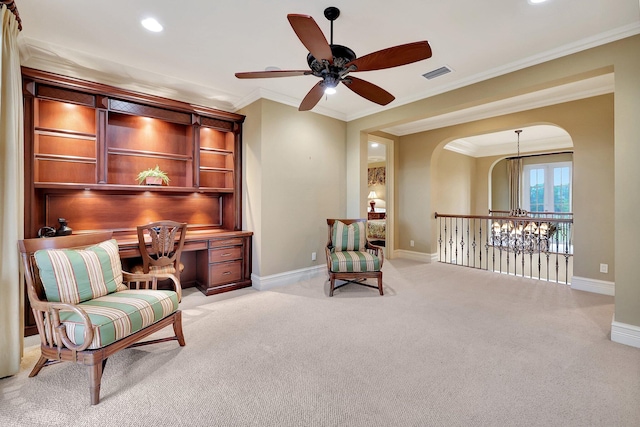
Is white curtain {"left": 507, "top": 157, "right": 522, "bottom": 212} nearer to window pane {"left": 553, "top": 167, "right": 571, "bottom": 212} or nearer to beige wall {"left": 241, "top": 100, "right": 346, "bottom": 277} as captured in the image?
window pane {"left": 553, "top": 167, "right": 571, "bottom": 212}

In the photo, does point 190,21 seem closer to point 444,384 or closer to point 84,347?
point 84,347

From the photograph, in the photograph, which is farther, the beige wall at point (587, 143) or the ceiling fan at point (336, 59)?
the beige wall at point (587, 143)

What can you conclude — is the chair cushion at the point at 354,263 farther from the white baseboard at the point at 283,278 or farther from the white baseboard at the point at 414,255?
the white baseboard at the point at 414,255

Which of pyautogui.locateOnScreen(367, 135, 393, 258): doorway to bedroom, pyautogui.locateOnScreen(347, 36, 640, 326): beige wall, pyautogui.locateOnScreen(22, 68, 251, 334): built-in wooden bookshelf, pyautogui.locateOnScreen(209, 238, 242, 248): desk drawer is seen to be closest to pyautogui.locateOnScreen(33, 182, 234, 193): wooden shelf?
pyautogui.locateOnScreen(22, 68, 251, 334): built-in wooden bookshelf

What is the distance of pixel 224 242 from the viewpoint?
388 cm

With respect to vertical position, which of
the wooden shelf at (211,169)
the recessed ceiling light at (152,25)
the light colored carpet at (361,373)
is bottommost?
the light colored carpet at (361,373)

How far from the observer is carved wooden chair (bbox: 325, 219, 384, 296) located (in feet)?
12.2

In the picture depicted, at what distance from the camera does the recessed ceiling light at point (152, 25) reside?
7.97 feet

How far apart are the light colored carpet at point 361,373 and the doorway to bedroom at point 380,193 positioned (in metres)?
3.06

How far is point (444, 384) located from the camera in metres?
1.92

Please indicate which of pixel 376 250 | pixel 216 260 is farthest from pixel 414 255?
pixel 216 260

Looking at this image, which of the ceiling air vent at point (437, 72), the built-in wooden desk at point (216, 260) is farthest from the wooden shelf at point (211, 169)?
the ceiling air vent at point (437, 72)

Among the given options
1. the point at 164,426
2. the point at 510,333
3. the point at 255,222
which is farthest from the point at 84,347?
the point at 510,333

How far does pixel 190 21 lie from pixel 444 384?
11.2 ft
